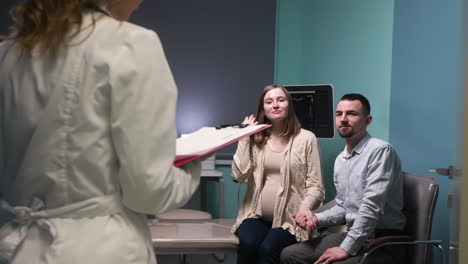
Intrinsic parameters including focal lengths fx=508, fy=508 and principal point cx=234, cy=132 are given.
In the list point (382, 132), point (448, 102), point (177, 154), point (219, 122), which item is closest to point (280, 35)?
point (219, 122)

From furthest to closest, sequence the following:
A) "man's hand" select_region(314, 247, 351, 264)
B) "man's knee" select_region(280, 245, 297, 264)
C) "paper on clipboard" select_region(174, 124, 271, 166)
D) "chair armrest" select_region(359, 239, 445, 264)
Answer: "man's knee" select_region(280, 245, 297, 264), "man's hand" select_region(314, 247, 351, 264), "chair armrest" select_region(359, 239, 445, 264), "paper on clipboard" select_region(174, 124, 271, 166)

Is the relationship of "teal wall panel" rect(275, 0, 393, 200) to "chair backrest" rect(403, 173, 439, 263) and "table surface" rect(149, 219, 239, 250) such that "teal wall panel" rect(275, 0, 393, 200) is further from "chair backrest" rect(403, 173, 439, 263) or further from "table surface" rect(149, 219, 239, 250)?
"table surface" rect(149, 219, 239, 250)

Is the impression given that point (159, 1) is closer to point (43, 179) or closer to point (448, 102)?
point (448, 102)

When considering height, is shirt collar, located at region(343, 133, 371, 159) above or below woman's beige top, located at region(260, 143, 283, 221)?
above

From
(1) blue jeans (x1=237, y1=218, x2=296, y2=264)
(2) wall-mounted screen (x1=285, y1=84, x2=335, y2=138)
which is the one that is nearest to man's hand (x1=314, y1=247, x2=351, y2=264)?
(1) blue jeans (x1=237, y1=218, x2=296, y2=264)

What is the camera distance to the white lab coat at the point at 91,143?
0.96m

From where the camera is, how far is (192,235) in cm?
332

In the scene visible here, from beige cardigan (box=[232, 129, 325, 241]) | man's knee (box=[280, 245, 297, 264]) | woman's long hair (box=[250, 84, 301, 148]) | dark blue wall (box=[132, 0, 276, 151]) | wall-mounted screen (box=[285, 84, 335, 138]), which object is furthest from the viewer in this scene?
dark blue wall (box=[132, 0, 276, 151])

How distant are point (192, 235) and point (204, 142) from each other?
2.23m

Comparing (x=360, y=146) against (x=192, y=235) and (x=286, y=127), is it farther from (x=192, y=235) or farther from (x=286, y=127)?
(x=192, y=235)

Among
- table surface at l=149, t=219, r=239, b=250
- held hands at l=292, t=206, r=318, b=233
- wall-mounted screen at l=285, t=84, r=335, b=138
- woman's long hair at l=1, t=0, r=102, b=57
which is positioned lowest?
table surface at l=149, t=219, r=239, b=250

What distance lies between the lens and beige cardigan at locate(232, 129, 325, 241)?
333 centimetres

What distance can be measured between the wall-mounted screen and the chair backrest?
39.5 inches

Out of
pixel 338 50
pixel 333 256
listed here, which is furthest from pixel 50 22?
pixel 338 50
